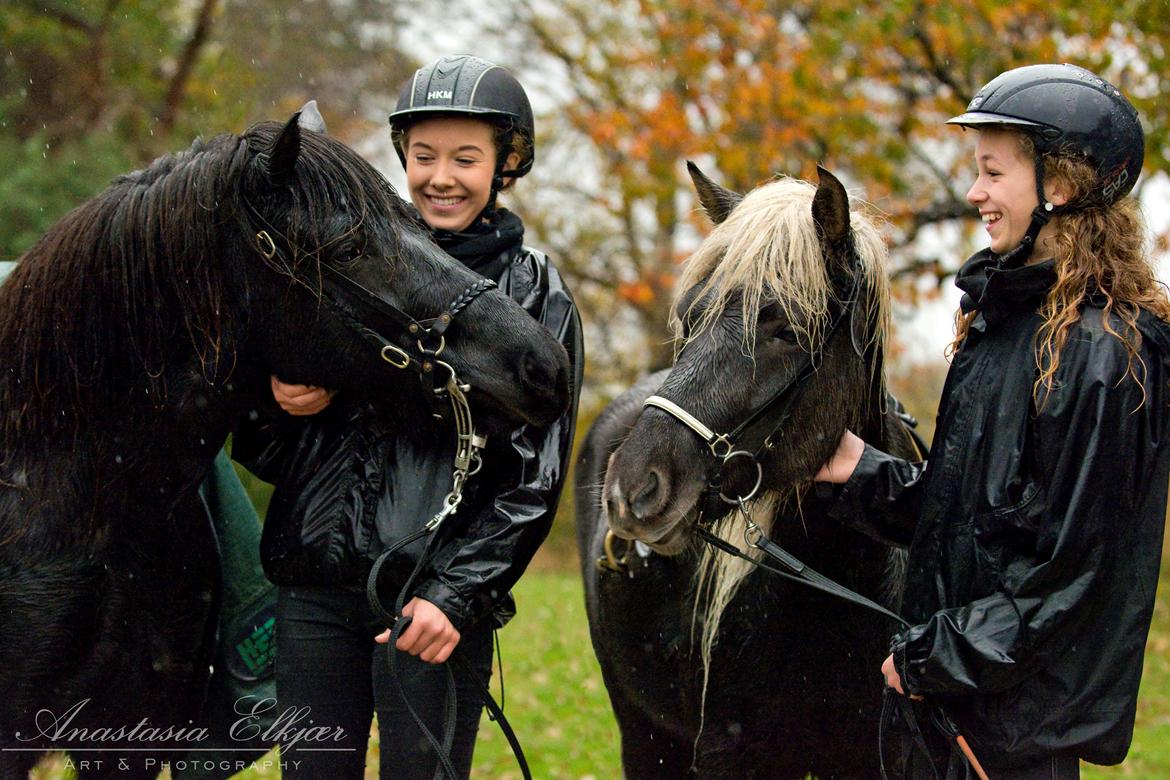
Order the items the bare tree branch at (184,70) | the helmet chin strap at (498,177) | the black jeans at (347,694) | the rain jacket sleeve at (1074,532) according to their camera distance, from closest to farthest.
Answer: the rain jacket sleeve at (1074,532)
the black jeans at (347,694)
the helmet chin strap at (498,177)
the bare tree branch at (184,70)

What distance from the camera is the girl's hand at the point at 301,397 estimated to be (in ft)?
8.68

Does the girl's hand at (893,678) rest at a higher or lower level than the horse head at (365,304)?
lower

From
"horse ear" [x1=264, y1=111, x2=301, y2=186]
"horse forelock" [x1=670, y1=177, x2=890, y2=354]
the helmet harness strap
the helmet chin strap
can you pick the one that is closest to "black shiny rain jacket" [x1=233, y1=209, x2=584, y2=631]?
the helmet chin strap

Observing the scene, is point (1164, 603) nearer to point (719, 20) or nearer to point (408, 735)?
point (719, 20)

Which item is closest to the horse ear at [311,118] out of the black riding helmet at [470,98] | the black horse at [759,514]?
the black riding helmet at [470,98]

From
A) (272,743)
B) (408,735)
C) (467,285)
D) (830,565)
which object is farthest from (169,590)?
(830,565)

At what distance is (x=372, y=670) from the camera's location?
104 inches

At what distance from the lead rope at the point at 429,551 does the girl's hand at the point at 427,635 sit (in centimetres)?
2

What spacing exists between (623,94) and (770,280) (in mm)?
13728

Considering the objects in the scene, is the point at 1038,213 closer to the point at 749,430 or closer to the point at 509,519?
the point at 749,430

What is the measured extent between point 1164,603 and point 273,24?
14477 mm

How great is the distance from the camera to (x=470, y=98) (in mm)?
2863

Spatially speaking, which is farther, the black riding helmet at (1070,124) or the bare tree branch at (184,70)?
the bare tree branch at (184,70)

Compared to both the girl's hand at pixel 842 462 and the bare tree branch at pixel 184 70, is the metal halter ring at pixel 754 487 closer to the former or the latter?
the girl's hand at pixel 842 462
